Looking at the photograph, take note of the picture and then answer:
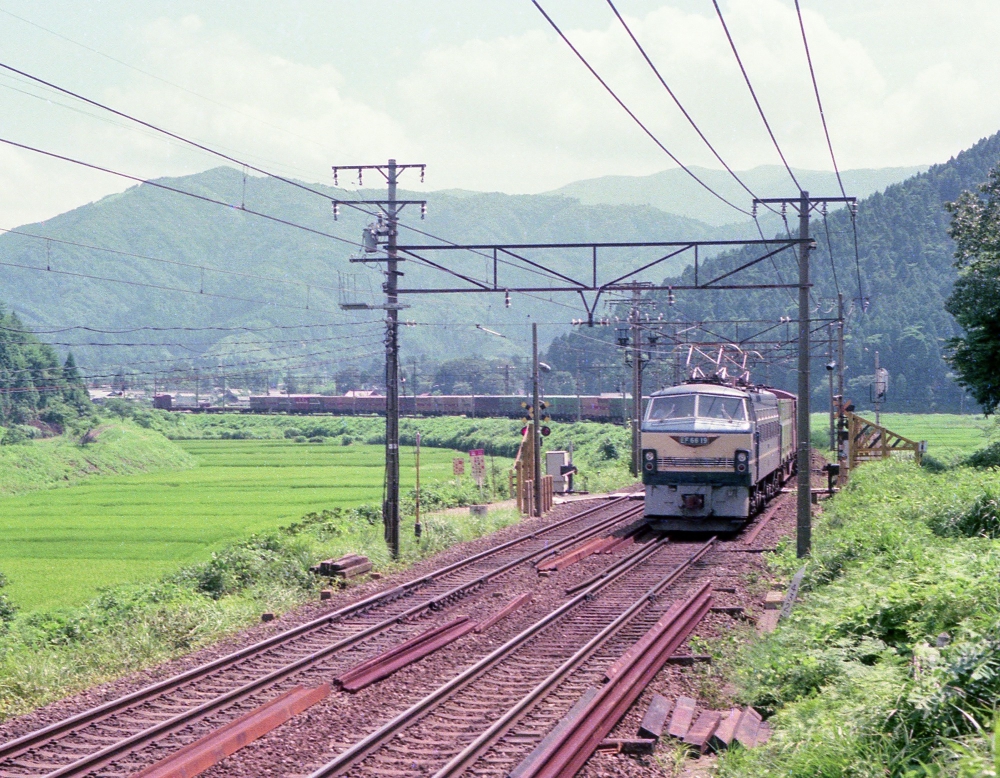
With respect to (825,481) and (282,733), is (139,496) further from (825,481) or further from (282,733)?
(282,733)

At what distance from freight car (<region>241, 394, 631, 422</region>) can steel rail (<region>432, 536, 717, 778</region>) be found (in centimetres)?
6326

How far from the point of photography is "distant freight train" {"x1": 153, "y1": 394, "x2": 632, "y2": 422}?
83.6m

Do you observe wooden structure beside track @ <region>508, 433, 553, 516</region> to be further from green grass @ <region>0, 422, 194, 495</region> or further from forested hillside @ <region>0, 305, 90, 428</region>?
forested hillside @ <region>0, 305, 90, 428</region>

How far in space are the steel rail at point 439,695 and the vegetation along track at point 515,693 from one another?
1 cm

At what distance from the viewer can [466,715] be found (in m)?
10.7

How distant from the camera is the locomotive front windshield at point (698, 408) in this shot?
24109mm

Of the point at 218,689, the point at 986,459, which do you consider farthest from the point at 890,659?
the point at 986,459

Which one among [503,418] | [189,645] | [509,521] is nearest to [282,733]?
[189,645]

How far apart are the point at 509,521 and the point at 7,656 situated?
16.3m

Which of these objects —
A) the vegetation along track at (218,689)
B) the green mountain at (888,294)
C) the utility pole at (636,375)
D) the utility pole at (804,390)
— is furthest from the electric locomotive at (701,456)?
the green mountain at (888,294)

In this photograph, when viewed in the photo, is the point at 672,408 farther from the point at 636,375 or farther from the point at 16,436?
the point at 16,436

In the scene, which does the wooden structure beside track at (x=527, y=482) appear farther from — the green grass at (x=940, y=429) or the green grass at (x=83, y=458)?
the green grass at (x=83, y=458)

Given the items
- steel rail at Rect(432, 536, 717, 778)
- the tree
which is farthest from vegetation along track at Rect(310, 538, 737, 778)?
the tree

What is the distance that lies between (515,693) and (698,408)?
45.4 ft
